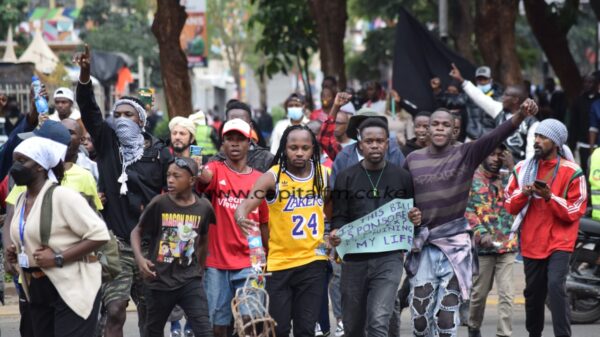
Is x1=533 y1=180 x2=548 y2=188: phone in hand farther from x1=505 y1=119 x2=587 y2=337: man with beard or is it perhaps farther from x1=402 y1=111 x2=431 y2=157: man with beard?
x1=402 y1=111 x2=431 y2=157: man with beard

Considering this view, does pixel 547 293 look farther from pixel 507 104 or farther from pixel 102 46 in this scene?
pixel 102 46

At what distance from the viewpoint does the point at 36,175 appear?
694 centimetres

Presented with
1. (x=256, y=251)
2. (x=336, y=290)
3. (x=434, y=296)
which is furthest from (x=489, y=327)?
(x=256, y=251)

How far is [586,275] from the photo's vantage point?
11.2 meters

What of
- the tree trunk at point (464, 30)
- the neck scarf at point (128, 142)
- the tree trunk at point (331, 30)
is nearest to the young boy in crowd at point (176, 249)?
the neck scarf at point (128, 142)

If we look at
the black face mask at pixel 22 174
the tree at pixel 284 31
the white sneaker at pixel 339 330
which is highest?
the tree at pixel 284 31

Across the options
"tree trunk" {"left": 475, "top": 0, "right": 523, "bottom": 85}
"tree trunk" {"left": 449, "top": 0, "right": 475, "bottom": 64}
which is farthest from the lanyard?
"tree trunk" {"left": 449, "top": 0, "right": 475, "bottom": 64}

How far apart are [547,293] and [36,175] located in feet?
14.4

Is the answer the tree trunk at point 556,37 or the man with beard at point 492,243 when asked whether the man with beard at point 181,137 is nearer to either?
the man with beard at point 492,243

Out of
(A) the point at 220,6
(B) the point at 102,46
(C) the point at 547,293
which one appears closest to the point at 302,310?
(C) the point at 547,293

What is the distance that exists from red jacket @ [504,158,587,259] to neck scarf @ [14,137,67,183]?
3803 millimetres

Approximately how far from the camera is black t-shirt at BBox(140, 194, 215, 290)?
27.5 ft

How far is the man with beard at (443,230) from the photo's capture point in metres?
8.68

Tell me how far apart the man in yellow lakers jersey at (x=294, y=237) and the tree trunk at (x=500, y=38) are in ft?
32.9
